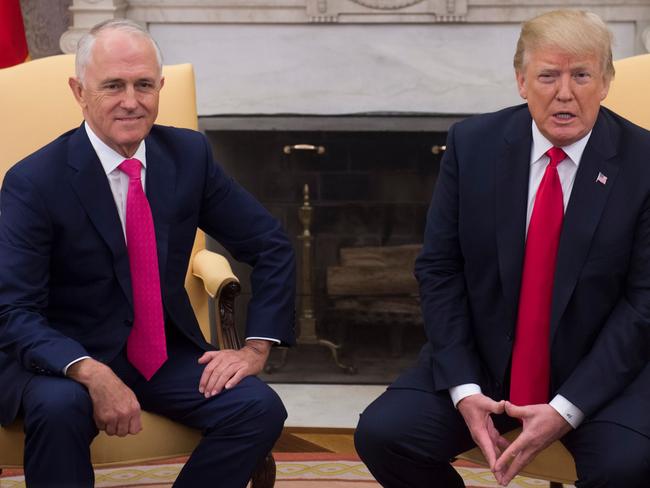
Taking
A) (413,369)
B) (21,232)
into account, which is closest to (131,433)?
(21,232)

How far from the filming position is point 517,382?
2.34m

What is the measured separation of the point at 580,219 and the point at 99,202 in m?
0.96

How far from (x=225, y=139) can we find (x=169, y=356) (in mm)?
1785

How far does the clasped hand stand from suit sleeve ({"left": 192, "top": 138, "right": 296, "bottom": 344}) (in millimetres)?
499

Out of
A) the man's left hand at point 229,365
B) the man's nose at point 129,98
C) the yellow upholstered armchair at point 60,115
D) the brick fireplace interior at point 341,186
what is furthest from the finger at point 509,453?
the brick fireplace interior at point 341,186

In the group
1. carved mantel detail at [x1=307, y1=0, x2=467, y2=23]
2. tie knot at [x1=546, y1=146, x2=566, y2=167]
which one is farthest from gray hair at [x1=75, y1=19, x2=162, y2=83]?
carved mantel detail at [x1=307, y1=0, x2=467, y2=23]

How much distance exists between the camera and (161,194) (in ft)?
8.13

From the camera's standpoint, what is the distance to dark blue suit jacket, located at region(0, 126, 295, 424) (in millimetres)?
2299

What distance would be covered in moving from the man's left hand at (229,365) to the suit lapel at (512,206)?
21.5 inches

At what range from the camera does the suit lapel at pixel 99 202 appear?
2.39 metres

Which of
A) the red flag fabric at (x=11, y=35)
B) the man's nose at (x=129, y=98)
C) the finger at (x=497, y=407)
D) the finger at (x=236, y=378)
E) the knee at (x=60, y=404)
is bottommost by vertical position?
the finger at (x=497, y=407)

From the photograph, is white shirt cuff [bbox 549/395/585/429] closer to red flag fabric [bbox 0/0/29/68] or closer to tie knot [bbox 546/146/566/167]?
tie knot [bbox 546/146/566/167]

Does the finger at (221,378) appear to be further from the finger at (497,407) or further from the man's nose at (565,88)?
the man's nose at (565,88)

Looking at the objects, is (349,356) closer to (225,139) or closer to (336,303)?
(336,303)
